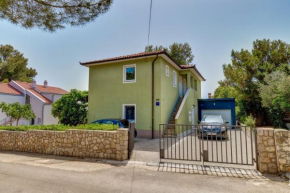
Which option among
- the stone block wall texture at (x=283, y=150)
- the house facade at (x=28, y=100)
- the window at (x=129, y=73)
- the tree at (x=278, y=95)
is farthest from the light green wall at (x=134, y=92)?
the house facade at (x=28, y=100)

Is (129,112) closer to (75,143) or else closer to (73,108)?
(73,108)

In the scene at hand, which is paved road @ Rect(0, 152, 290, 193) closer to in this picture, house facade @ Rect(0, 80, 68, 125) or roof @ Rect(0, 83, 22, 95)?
house facade @ Rect(0, 80, 68, 125)

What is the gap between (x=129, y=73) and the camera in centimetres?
1434

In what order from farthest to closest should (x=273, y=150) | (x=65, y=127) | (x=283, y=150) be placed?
(x=65, y=127)
(x=273, y=150)
(x=283, y=150)

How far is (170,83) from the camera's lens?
1530 cm

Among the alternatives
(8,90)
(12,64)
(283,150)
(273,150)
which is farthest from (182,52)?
(12,64)

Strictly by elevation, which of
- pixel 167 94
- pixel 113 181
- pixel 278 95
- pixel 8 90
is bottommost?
pixel 113 181

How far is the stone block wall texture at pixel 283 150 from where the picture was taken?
5375mm

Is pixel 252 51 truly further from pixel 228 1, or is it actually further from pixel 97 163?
pixel 97 163

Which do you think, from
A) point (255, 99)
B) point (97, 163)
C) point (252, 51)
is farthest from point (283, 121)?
point (97, 163)

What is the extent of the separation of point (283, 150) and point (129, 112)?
10318 millimetres

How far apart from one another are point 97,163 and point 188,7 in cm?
908

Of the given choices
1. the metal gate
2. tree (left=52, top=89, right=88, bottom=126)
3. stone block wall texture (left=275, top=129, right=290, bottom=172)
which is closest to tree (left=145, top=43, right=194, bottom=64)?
tree (left=52, top=89, right=88, bottom=126)

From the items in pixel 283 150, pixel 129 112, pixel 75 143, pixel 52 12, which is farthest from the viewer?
pixel 129 112
